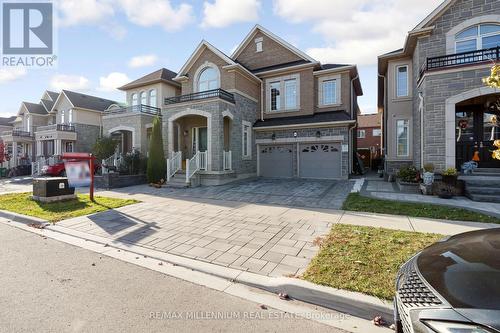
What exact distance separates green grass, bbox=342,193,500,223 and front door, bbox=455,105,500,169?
5.09 meters

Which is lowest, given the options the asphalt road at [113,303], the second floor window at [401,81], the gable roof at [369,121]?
the asphalt road at [113,303]

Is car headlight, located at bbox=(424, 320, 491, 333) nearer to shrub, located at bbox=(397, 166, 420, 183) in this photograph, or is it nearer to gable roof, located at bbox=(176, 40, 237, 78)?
shrub, located at bbox=(397, 166, 420, 183)

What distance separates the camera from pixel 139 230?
5.99 metres

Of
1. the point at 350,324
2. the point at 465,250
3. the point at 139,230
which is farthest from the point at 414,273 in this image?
the point at 139,230

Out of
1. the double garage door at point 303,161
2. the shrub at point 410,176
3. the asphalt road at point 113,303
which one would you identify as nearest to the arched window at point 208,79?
the double garage door at point 303,161

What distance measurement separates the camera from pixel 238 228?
5965 mm

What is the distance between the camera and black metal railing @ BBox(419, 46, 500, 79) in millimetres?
9070

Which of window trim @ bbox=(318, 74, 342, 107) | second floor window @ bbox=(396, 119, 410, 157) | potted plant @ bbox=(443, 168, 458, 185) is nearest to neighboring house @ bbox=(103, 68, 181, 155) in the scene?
window trim @ bbox=(318, 74, 342, 107)

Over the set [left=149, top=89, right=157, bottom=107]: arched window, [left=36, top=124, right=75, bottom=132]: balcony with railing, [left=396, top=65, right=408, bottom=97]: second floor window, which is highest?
[left=149, top=89, right=157, bottom=107]: arched window

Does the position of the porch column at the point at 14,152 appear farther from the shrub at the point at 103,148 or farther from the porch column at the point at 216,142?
the porch column at the point at 216,142

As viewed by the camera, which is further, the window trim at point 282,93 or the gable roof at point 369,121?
the gable roof at point 369,121

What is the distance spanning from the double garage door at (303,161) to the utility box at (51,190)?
36.2 ft

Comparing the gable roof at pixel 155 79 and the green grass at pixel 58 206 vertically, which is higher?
the gable roof at pixel 155 79

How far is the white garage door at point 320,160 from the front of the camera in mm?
15195
